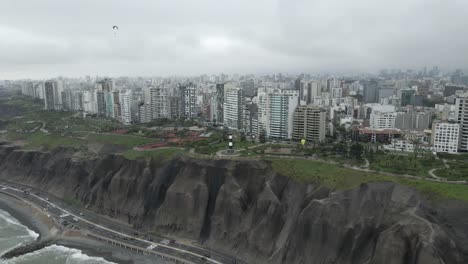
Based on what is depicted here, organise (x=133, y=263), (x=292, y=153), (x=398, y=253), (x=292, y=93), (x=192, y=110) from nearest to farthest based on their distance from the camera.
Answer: (x=398, y=253)
(x=133, y=263)
(x=292, y=153)
(x=292, y=93)
(x=192, y=110)

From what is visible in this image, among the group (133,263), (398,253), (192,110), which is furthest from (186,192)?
(192,110)

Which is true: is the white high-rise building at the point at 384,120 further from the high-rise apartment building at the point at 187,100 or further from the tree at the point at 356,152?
the high-rise apartment building at the point at 187,100

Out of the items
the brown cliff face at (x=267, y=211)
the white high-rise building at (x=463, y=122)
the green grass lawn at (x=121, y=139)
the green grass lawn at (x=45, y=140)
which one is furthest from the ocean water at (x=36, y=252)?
the white high-rise building at (x=463, y=122)

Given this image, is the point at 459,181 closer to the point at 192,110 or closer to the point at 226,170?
the point at 226,170

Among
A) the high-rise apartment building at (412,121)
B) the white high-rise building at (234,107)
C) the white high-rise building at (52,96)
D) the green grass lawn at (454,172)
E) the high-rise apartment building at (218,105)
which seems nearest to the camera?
the green grass lawn at (454,172)

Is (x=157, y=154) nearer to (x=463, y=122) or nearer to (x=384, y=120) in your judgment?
(x=463, y=122)

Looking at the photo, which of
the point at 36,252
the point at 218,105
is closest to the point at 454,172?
the point at 36,252

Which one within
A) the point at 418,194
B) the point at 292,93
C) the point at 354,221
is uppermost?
the point at 292,93
